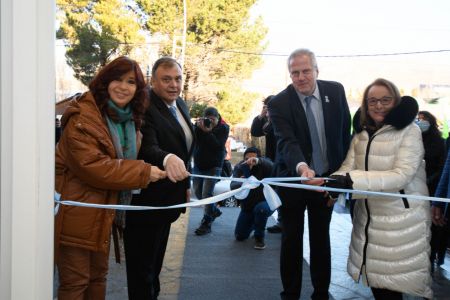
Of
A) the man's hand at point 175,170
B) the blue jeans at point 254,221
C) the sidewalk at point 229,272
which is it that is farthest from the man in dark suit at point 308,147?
the blue jeans at point 254,221

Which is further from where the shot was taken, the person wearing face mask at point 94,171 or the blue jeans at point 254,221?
the blue jeans at point 254,221

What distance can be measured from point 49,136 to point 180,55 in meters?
19.7

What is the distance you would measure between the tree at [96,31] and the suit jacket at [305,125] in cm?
1550

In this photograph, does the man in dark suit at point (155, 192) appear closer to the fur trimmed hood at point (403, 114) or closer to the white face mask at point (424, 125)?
the fur trimmed hood at point (403, 114)

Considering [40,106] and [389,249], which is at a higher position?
[40,106]

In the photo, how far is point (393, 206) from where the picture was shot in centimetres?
251

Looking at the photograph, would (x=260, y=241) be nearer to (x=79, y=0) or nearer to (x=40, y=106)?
(x=40, y=106)

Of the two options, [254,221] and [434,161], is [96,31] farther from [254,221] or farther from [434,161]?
[434,161]

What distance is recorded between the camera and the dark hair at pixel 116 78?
2.16 m

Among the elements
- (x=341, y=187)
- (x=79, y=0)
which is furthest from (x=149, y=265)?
(x=79, y=0)

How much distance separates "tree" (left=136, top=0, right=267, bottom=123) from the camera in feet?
67.4

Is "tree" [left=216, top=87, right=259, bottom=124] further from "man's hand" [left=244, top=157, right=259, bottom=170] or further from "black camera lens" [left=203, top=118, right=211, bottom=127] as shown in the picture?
"man's hand" [left=244, top=157, right=259, bottom=170]

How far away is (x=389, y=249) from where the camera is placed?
252 cm

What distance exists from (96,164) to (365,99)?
1.70 m
